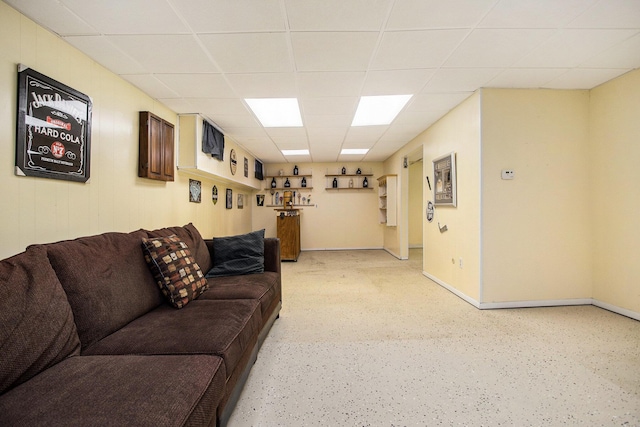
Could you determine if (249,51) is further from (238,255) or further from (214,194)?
(214,194)

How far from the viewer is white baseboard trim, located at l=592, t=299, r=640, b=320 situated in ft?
8.83

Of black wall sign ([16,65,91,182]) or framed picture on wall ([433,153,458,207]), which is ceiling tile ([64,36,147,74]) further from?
framed picture on wall ([433,153,458,207])

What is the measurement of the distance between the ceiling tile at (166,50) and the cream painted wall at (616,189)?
403 centimetres

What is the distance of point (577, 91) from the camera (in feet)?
10.3

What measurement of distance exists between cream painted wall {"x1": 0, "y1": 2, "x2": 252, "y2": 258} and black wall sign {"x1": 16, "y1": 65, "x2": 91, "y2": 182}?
5 cm

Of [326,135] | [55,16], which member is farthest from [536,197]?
[55,16]

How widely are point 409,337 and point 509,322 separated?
1.13 meters

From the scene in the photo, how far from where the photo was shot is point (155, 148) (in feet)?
9.95

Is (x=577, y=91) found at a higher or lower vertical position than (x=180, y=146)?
higher

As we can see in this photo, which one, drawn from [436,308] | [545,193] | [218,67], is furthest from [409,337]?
[218,67]

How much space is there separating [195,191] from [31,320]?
3204mm

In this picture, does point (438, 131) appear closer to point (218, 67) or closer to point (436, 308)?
point (436, 308)

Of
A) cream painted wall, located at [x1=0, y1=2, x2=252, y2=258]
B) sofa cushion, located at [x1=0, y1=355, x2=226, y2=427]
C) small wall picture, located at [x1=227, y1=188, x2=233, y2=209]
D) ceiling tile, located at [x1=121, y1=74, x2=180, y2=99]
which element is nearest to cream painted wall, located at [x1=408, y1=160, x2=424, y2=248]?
small wall picture, located at [x1=227, y1=188, x2=233, y2=209]

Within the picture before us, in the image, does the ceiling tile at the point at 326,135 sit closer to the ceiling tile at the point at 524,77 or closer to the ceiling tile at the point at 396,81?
the ceiling tile at the point at 396,81
